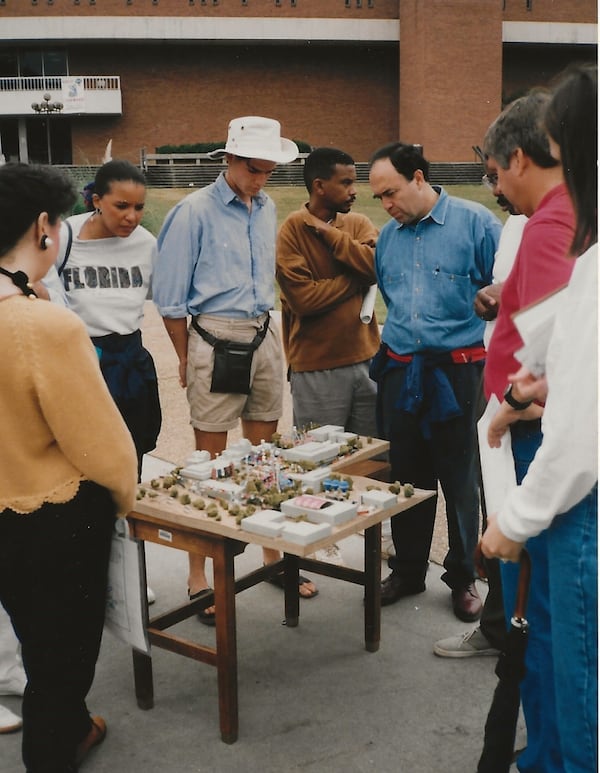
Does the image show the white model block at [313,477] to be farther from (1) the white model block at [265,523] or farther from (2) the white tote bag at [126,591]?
(2) the white tote bag at [126,591]

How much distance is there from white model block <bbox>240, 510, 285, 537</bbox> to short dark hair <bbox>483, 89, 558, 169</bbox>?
1.36 m

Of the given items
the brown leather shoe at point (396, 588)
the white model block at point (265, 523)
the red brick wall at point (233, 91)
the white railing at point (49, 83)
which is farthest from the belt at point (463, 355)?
the white railing at point (49, 83)

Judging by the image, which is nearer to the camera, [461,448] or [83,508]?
[83,508]

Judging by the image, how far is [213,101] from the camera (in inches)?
1554

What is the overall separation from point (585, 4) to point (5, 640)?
41562 mm

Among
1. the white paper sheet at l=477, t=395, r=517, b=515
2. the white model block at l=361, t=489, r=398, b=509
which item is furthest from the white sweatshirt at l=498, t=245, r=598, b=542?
the white model block at l=361, t=489, r=398, b=509

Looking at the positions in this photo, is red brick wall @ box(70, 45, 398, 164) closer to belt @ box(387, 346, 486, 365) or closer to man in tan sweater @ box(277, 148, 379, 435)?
man in tan sweater @ box(277, 148, 379, 435)

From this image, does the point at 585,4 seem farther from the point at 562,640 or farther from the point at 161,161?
the point at 562,640

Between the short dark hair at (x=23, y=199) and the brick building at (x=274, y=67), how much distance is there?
35.1 metres

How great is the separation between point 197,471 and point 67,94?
36644mm

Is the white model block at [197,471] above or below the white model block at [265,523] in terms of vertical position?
above

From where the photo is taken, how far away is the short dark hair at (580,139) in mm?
1896

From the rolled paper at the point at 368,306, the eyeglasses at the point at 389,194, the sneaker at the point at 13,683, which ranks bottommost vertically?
the sneaker at the point at 13,683

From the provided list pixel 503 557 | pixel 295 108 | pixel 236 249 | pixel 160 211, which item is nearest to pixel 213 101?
pixel 295 108
